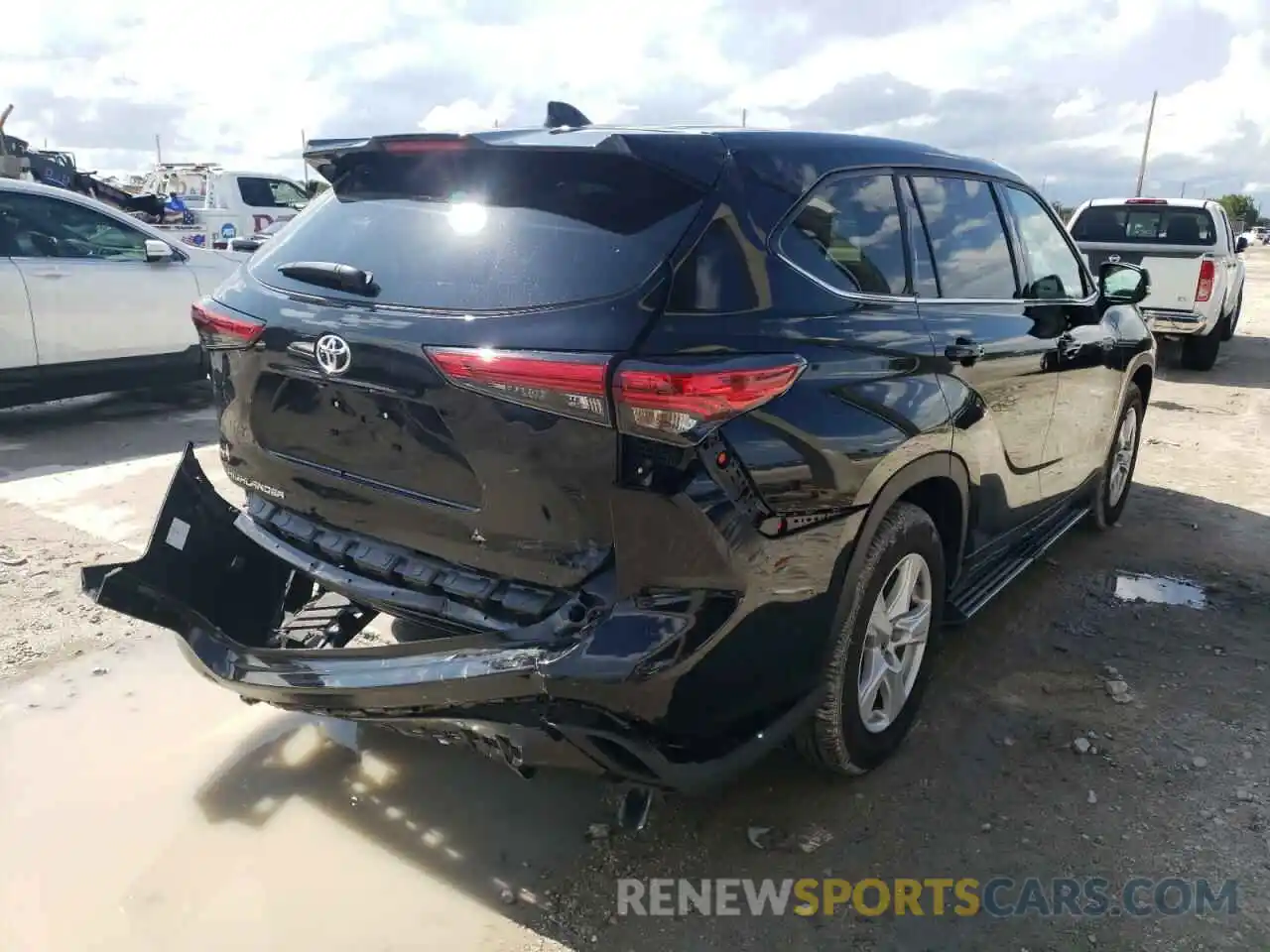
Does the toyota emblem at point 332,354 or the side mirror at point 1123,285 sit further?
the side mirror at point 1123,285

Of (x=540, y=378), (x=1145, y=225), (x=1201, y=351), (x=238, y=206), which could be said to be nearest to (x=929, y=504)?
(x=540, y=378)

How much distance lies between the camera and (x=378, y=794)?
2.97m

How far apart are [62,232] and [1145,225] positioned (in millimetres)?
11180

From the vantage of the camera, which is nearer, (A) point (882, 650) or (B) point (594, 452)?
(B) point (594, 452)

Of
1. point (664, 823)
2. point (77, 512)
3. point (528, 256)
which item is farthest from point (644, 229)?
point (77, 512)

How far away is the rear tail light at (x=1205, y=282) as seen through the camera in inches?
429

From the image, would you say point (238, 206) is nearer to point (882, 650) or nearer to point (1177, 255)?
point (1177, 255)

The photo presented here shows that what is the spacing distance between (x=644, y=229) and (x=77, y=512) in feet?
13.4

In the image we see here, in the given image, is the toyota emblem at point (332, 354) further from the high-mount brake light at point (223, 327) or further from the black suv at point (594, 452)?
the high-mount brake light at point (223, 327)

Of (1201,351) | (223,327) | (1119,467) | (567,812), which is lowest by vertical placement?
(567,812)

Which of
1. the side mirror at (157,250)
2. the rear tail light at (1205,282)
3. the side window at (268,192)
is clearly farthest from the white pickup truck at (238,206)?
the rear tail light at (1205,282)

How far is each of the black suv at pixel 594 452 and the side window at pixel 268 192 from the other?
1548cm

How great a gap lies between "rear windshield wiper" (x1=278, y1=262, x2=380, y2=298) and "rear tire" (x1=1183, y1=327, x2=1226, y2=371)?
11.2 m

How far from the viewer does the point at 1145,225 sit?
39.1 feet
